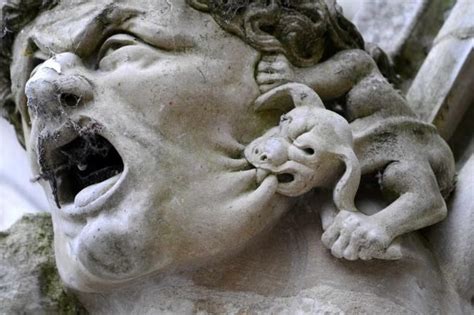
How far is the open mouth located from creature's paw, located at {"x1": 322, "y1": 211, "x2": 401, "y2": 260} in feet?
1.10

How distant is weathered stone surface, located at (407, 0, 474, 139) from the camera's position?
5.35 ft

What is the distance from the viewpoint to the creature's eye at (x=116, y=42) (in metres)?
1.24

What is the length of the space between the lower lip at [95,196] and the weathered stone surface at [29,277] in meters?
0.22

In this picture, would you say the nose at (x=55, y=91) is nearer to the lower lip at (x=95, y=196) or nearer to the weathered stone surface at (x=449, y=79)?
the lower lip at (x=95, y=196)

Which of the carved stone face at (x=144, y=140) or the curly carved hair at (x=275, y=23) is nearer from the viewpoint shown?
the carved stone face at (x=144, y=140)

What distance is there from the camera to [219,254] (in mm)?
1221

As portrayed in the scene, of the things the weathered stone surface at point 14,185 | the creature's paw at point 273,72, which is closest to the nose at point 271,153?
the creature's paw at point 273,72

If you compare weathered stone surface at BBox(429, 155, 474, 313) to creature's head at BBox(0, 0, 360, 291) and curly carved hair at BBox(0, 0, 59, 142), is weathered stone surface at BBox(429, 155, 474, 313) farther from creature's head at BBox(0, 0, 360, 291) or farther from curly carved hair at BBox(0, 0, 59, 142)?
curly carved hair at BBox(0, 0, 59, 142)

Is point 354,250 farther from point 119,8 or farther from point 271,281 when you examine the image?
point 119,8

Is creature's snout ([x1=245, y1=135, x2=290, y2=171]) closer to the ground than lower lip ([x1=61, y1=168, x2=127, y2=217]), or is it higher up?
higher up

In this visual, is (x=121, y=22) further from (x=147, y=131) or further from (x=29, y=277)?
(x=29, y=277)

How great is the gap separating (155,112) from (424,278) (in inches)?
19.7

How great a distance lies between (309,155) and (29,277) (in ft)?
1.71

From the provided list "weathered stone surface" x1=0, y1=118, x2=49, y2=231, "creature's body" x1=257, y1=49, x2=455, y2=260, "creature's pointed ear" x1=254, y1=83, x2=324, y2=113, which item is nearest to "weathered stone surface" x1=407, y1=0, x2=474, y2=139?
Answer: "creature's body" x1=257, y1=49, x2=455, y2=260
